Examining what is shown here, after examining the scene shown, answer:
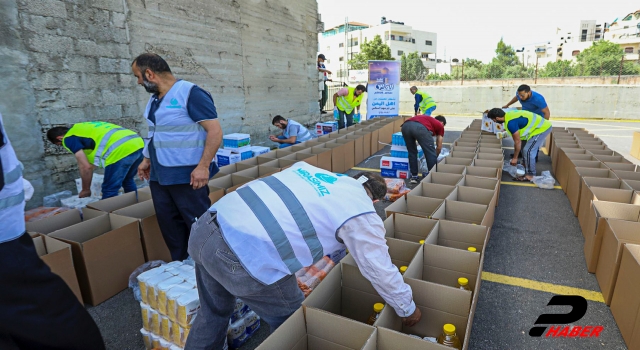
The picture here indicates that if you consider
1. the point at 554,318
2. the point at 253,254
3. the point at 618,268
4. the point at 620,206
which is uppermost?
the point at 253,254

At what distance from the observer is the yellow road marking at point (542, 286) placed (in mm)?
2826


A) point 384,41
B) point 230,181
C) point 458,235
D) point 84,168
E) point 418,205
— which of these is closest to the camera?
point 458,235

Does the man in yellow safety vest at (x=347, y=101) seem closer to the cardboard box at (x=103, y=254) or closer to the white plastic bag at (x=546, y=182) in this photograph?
the white plastic bag at (x=546, y=182)

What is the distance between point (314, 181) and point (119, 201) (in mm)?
2830

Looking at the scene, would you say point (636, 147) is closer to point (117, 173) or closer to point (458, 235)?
point (458, 235)

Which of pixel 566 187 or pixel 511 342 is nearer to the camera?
pixel 511 342

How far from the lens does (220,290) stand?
1.81 meters

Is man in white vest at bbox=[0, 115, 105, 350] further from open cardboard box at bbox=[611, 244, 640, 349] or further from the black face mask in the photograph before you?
open cardboard box at bbox=[611, 244, 640, 349]

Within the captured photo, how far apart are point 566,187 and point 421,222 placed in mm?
3344

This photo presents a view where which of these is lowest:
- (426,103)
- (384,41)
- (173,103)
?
(426,103)

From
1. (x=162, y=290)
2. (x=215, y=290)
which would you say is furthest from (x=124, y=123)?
(x=215, y=290)

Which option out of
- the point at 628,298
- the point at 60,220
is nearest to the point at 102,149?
the point at 60,220

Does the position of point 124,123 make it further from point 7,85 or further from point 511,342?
point 511,342

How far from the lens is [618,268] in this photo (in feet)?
8.22
